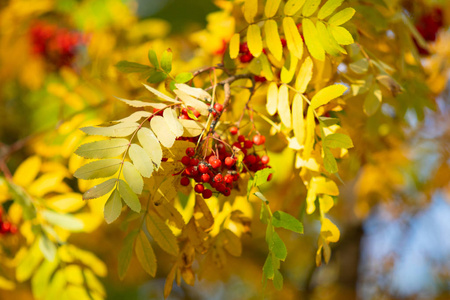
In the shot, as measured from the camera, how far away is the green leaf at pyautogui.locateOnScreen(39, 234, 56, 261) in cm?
152

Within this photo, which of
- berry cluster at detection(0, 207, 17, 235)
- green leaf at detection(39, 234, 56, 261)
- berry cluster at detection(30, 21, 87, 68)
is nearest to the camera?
green leaf at detection(39, 234, 56, 261)

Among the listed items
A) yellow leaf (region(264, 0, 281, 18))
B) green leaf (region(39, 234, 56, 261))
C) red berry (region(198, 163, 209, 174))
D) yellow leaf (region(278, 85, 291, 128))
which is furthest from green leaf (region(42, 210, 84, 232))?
yellow leaf (region(264, 0, 281, 18))

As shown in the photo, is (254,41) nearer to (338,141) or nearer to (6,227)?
(338,141)

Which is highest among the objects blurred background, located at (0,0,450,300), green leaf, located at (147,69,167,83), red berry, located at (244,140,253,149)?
green leaf, located at (147,69,167,83)

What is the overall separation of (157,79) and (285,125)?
1.20 ft

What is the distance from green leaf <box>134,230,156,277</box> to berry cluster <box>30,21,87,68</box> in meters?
2.36

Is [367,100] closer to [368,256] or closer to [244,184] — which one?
[244,184]

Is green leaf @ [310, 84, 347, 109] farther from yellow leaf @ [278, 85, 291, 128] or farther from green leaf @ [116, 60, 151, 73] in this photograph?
green leaf @ [116, 60, 151, 73]

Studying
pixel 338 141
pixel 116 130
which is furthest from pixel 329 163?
pixel 116 130

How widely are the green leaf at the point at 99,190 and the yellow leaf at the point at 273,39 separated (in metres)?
0.53

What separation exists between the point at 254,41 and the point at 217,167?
37 centimetres

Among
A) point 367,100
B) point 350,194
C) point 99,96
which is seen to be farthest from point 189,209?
point 350,194

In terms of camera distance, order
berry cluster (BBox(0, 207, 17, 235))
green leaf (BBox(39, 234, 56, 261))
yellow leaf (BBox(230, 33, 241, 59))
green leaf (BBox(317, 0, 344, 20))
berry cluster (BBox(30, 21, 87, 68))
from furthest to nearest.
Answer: berry cluster (BBox(30, 21, 87, 68))
berry cluster (BBox(0, 207, 17, 235))
green leaf (BBox(39, 234, 56, 261))
yellow leaf (BBox(230, 33, 241, 59))
green leaf (BBox(317, 0, 344, 20))

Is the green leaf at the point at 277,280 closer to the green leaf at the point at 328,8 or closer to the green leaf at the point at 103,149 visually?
the green leaf at the point at 103,149
